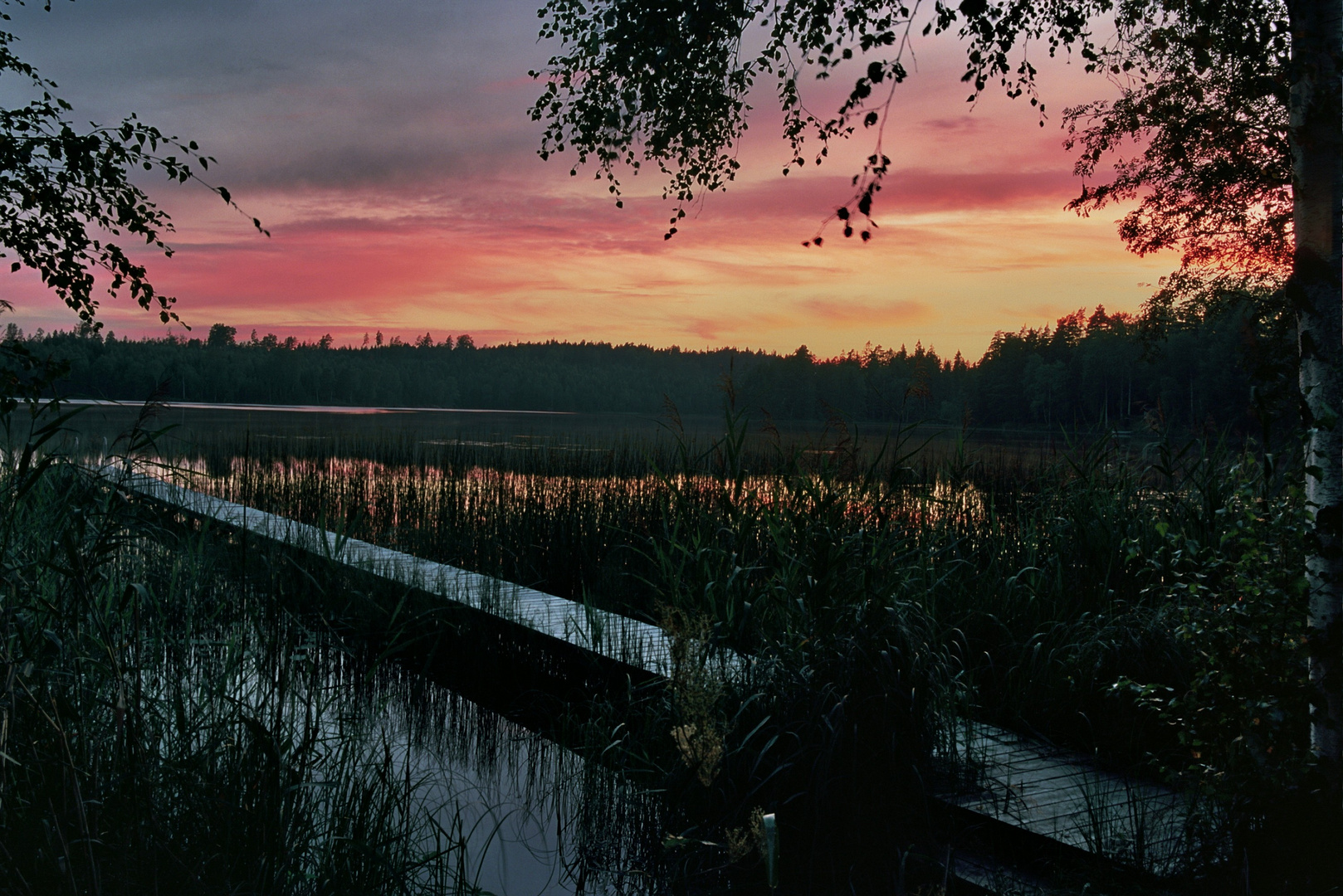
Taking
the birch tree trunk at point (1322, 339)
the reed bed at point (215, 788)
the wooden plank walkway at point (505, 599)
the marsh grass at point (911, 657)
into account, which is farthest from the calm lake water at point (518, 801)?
the birch tree trunk at point (1322, 339)

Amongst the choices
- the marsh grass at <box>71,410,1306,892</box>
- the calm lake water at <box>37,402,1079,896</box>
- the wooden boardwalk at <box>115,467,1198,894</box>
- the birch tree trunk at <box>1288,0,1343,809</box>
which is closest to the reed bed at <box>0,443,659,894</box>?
the calm lake water at <box>37,402,1079,896</box>

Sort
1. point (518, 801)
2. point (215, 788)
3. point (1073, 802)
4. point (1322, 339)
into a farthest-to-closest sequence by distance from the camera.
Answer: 1. point (518, 801)
2. point (1073, 802)
3. point (215, 788)
4. point (1322, 339)

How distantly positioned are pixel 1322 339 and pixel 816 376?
175 feet

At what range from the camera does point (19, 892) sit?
2.00 metres

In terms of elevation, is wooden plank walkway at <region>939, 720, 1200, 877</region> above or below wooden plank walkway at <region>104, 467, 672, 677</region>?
below

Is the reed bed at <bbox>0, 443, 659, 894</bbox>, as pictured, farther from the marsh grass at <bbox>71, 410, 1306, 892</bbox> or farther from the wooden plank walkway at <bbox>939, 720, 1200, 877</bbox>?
the wooden plank walkway at <bbox>939, 720, 1200, 877</bbox>

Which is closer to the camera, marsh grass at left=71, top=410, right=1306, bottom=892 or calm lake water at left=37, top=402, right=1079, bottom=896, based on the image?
marsh grass at left=71, top=410, right=1306, bottom=892

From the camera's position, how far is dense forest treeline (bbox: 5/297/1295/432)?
27.9ft

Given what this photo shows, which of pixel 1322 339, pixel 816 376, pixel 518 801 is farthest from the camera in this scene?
pixel 816 376

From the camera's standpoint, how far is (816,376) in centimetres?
5497

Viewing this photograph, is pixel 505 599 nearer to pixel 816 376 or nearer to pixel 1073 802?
pixel 1073 802

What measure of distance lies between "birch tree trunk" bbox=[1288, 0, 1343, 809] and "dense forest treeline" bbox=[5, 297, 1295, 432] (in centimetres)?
11

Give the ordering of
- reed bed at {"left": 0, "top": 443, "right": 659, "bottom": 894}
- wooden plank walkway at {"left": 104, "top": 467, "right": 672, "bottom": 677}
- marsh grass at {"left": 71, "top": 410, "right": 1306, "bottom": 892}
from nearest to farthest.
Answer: reed bed at {"left": 0, "top": 443, "right": 659, "bottom": 894}, marsh grass at {"left": 71, "top": 410, "right": 1306, "bottom": 892}, wooden plank walkway at {"left": 104, "top": 467, "right": 672, "bottom": 677}

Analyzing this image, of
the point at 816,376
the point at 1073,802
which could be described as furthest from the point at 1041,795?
the point at 816,376
